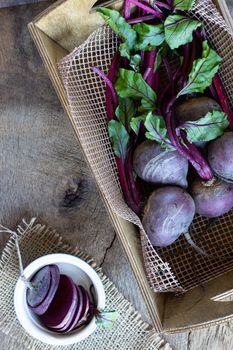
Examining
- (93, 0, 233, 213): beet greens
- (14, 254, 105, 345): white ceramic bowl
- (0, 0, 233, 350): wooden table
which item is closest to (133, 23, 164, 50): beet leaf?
(93, 0, 233, 213): beet greens

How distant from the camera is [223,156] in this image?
2.27 feet

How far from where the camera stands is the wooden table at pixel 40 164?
2.89 ft

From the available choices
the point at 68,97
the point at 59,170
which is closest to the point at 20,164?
the point at 59,170

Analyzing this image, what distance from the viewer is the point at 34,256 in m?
0.86

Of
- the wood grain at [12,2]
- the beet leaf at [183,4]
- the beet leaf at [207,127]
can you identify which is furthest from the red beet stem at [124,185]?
the wood grain at [12,2]

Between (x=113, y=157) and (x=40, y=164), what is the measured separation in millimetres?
167

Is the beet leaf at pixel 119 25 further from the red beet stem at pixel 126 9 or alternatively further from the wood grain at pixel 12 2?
the wood grain at pixel 12 2

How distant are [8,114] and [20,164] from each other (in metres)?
0.09

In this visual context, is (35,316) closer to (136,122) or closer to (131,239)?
(131,239)

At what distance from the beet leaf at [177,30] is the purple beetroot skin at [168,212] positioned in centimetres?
19

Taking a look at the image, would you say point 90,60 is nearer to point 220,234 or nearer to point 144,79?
point 144,79

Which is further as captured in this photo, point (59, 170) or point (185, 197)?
point (59, 170)

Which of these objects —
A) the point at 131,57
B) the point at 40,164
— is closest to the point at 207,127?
the point at 131,57

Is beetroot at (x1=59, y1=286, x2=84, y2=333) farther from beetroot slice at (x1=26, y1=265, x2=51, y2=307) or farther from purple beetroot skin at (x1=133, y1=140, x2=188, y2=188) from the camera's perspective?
purple beetroot skin at (x1=133, y1=140, x2=188, y2=188)
